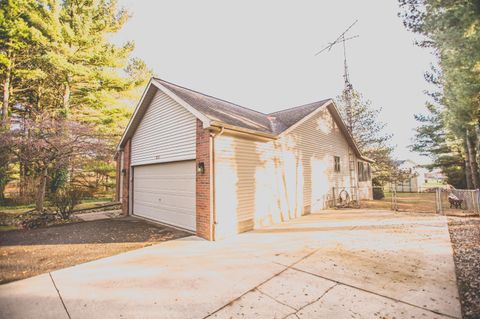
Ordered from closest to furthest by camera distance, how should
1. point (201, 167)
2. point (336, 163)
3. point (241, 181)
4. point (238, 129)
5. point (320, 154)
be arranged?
point (201, 167), point (238, 129), point (241, 181), point (320, 154), point (336, 163)

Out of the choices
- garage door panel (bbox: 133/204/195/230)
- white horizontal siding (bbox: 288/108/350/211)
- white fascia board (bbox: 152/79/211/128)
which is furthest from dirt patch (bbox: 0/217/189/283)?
white horizontal siding (bbox: 288/108/350/211)

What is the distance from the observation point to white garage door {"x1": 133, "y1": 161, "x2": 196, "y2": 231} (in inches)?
290

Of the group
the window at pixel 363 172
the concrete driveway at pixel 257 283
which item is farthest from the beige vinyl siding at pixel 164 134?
the window at pixel 363 172

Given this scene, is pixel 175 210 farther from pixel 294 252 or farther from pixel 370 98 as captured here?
pixel 370 98

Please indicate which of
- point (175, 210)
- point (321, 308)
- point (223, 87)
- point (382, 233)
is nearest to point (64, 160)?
point (175, 210)

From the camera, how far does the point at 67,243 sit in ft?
20.0

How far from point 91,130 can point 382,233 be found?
13.7 m

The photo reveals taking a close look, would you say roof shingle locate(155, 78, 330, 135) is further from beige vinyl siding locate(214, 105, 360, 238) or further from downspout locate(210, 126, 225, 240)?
downspout locate(210, 126, 225, 240)

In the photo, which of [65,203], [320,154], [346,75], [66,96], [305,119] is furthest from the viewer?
[346,75]

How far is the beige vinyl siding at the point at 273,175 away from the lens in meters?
6.61

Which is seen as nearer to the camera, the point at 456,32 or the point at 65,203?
the point at 456,32

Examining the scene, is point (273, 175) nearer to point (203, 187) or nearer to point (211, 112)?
point (203, 187)

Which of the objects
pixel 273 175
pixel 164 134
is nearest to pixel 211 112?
pixel 164 134

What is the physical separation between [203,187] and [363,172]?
14923mm
